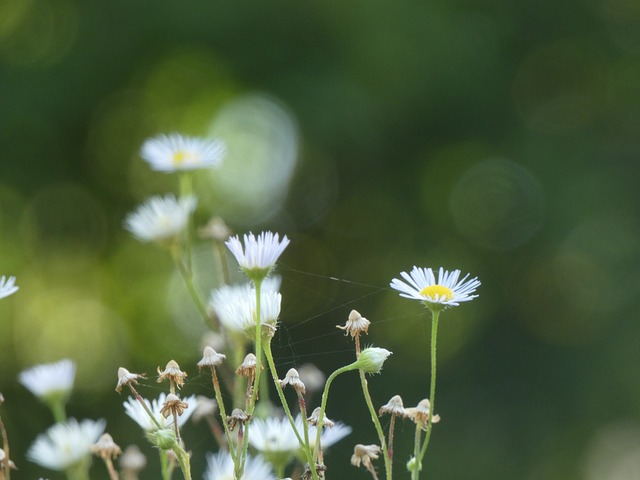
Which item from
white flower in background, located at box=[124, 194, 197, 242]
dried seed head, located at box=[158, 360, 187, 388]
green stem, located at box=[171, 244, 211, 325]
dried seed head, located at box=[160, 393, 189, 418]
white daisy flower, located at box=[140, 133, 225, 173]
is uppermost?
white daisy flower, located at box=[140, 133, 225, 173]

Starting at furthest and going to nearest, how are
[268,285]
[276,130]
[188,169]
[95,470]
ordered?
1. [276,130]
2. [95,470]
3. [188,169]
4. [268,285]

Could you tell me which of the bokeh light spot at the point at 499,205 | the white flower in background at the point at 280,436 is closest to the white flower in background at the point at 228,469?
the white flower in background at the point at 280,436

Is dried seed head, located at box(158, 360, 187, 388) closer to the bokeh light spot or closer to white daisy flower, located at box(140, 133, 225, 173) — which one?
white daisy flower, located at box(140, 133, 225, 173)

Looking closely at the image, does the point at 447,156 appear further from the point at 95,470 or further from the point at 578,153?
the point at 95,470

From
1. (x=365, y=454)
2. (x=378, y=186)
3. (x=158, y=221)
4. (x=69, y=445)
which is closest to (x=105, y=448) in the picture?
(x=69, y=445)

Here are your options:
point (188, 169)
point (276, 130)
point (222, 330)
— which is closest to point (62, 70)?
point (276, 130)

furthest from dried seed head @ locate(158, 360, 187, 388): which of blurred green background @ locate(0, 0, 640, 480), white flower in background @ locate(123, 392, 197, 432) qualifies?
blurred green background @ locate(0, 0, 640, 480)

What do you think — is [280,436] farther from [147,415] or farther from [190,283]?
[190,283]
